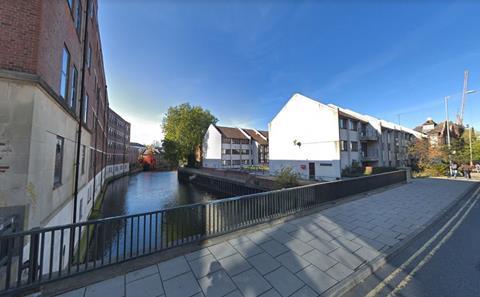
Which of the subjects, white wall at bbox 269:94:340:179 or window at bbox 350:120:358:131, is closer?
white wall at bbox 269:94:340:179

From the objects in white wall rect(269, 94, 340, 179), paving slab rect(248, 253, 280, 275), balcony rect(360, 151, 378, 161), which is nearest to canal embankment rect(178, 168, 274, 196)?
white wall rect(269, 94, 340, 179)

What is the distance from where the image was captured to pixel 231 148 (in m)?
38.4

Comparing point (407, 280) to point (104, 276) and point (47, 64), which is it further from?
point (47, 64)

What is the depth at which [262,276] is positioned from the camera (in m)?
2.97

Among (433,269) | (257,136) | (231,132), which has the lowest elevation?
(433,269)

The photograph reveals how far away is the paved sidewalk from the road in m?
0.29

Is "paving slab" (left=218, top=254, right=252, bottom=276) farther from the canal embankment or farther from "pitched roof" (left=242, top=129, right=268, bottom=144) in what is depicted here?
"pitched roof" (left=242, top=129, right=268, bottom=144)

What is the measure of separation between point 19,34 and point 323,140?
22.0 metres

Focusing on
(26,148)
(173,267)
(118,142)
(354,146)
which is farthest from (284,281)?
(118,142)

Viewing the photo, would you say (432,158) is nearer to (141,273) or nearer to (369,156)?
(369,156)

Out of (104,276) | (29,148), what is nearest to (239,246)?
(104,276)

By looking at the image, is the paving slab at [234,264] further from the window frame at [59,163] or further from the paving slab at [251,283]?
the window frame at [59,163]

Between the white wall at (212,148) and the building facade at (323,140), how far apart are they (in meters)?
14.2

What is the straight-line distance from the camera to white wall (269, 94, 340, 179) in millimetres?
19547
